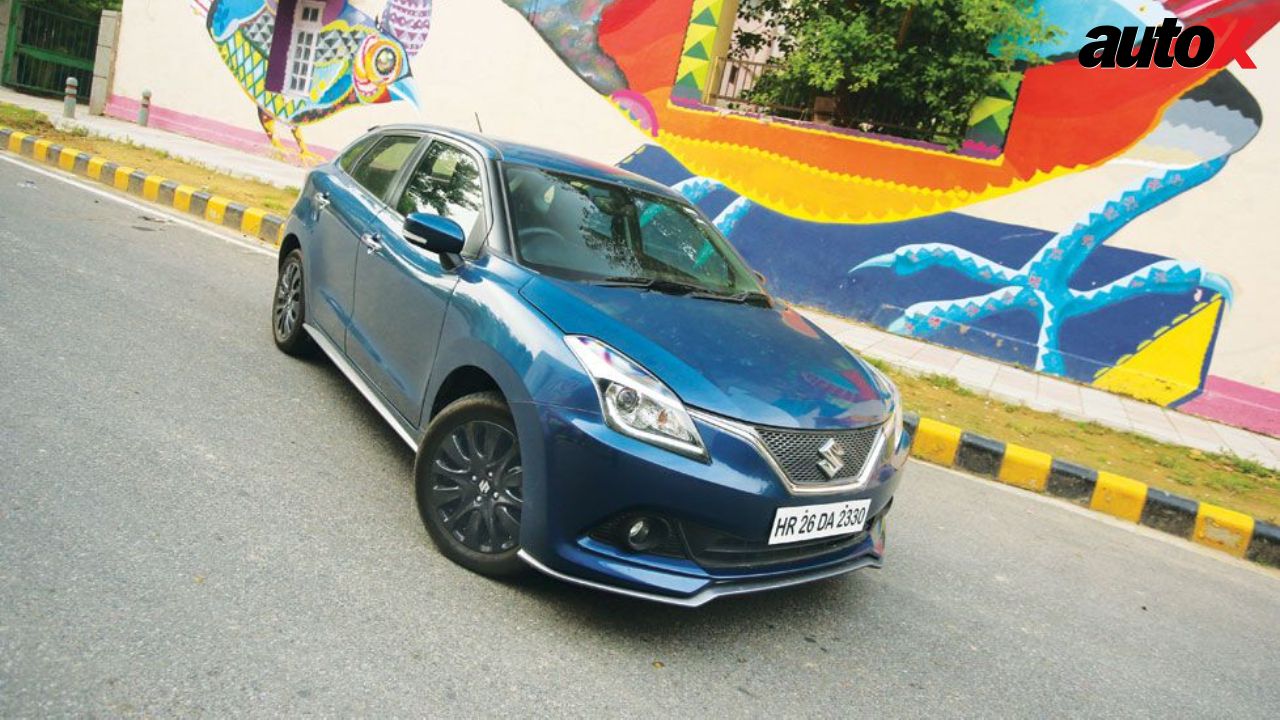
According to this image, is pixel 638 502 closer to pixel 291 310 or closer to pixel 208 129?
pixel 291 310

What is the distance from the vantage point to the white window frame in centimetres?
1474

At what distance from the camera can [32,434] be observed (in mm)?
3590

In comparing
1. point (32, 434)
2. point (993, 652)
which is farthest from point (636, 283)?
point (32, 434)

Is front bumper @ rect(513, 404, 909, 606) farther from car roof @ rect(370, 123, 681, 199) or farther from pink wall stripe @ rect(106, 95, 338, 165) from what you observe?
pink wall stripe @ rect(106, 95, 338, 165)

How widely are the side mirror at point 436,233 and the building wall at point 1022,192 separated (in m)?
7.25

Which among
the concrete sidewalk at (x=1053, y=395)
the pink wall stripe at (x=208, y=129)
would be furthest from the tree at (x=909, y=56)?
the pink wall stripe at (x=208, y=129)

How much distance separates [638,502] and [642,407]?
0.29 metres

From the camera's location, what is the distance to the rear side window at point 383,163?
4500mm

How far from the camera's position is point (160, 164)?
38.2ft

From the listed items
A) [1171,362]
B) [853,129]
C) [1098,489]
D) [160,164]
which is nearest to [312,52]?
[160,164]

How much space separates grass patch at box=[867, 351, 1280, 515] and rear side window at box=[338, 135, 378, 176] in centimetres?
429

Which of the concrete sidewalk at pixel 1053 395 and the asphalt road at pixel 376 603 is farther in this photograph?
the concrete sidewalk at pixel 1053 395

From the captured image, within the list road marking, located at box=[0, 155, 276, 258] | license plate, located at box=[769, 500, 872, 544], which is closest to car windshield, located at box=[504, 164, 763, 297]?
license plate, located at box=[769, 500, 872, 544]

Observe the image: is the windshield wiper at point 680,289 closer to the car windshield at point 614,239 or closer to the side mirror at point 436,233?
the car windshield at point 614,239
